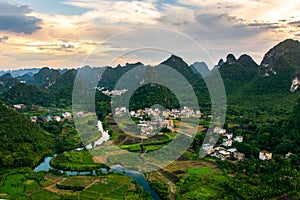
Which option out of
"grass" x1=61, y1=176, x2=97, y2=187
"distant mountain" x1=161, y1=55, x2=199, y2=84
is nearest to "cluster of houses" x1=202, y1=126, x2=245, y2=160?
"grass" x1=61, y1=176, x2=97, y2=187

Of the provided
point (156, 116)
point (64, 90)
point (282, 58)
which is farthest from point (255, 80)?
point (64, 90)

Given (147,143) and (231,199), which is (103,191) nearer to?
(231,199)

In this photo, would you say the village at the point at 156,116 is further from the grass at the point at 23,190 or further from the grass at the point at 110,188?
the grass at the point at 23,190

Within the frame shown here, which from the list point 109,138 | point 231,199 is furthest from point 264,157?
point 109,138

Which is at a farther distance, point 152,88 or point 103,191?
point 152,88

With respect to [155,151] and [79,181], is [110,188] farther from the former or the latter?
[155,151]

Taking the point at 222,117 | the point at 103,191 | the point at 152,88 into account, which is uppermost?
the point at 152,88

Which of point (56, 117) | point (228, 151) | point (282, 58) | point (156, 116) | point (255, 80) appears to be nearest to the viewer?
point (228, 151)

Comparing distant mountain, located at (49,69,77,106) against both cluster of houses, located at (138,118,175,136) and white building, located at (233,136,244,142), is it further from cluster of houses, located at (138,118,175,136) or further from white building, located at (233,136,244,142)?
white building, located at (233,136,244,142)

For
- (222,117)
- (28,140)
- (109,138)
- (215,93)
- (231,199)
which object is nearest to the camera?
(231,199)
